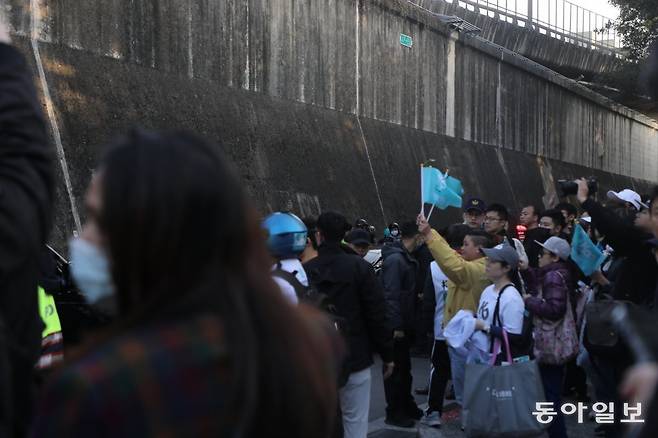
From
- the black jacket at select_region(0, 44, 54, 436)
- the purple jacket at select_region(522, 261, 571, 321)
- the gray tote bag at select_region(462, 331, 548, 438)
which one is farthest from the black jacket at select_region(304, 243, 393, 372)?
the black jacket at select_region(0, 44, 54, 436)

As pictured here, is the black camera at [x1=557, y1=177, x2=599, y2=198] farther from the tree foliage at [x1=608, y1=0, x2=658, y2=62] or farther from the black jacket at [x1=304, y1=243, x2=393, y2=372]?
the tree foliage at [x1=608, y1=0, x2=658, y2=62]

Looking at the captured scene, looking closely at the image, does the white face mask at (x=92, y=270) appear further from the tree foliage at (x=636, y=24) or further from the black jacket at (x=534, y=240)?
the tree foliage at (x=636, y=24)

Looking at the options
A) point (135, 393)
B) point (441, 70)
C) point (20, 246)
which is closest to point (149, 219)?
point (135, 393)

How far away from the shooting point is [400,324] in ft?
24.4

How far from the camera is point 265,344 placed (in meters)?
1.51

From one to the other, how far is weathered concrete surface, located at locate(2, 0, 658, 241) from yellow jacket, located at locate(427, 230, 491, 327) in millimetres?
4946

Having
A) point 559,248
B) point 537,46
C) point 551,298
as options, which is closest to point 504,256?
point 551,298

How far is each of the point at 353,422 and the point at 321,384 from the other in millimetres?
4015

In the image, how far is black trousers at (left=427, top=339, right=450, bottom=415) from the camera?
7.12 metres

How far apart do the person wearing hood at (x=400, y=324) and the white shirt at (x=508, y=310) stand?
54.7 inches

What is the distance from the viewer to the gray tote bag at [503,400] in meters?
5.26

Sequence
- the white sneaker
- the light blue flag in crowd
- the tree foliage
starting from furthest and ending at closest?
1. the tree foliage
2. the white sneaker
3. the light blue flag in crowd

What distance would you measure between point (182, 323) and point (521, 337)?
465 centimetres

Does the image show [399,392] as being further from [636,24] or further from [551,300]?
[636,24]
